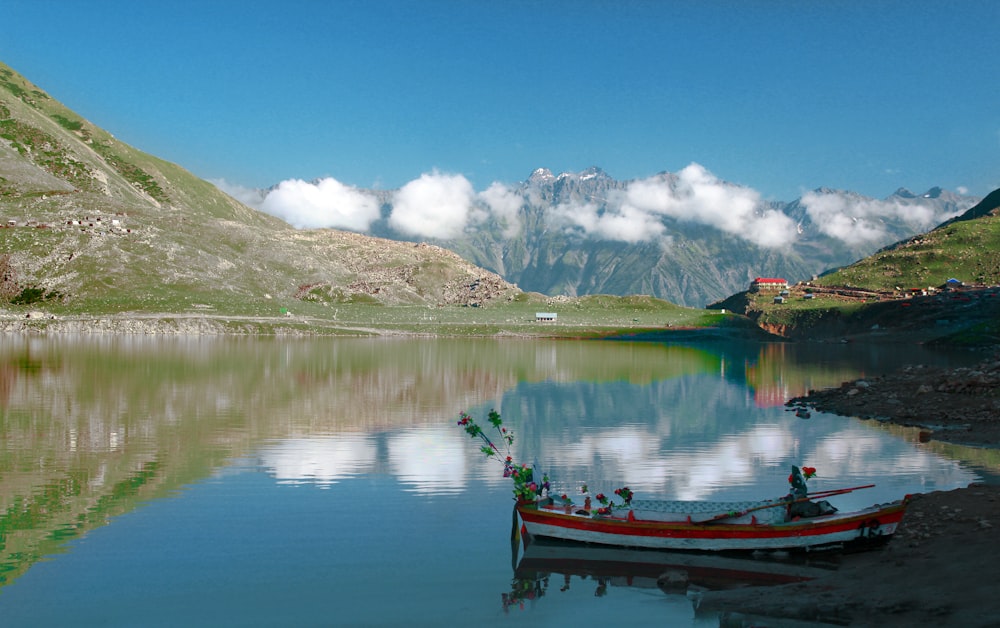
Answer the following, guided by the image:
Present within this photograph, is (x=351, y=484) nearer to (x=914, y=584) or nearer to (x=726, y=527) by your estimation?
(x=726, y=527)

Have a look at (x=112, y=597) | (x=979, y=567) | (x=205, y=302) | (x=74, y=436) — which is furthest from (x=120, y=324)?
(x=979, y=567)

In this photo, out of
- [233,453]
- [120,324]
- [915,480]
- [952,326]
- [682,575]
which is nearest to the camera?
[682,575]

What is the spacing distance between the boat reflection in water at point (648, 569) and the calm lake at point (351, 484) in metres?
0.13

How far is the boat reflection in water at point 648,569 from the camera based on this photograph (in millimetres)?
24000

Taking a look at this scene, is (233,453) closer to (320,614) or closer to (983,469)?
(320,614)

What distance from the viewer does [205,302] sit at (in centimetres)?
19738

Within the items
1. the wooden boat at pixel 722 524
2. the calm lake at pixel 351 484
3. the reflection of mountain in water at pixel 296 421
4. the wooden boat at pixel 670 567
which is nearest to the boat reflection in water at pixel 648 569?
the wooden boat at pixel 670 567

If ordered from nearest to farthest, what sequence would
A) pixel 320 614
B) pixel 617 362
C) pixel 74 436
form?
1. pixel 320 614
2. pixel 74 436
3. pixel 617 362

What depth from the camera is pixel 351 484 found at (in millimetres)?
36406

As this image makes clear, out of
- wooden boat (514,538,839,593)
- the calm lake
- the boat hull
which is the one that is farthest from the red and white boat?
the calm lake

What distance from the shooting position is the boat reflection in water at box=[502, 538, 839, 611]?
24.0 m

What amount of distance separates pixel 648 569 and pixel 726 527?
9.34 feet

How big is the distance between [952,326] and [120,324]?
189 m

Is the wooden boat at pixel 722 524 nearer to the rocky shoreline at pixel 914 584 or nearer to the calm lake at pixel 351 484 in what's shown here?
the calm lake at pixel 351 484
